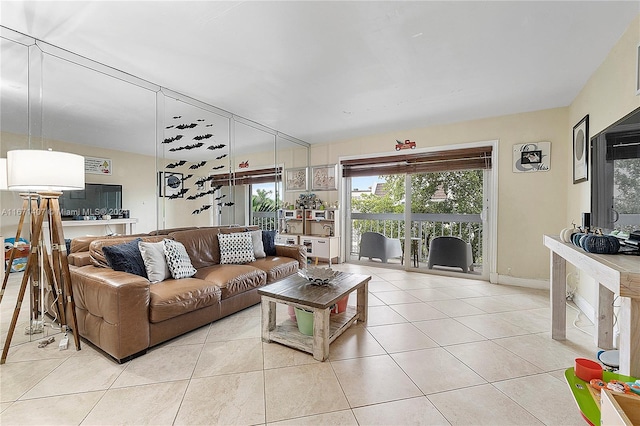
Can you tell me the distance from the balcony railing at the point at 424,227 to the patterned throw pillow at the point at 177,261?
11.0 ft

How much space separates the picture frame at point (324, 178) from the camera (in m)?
5.34

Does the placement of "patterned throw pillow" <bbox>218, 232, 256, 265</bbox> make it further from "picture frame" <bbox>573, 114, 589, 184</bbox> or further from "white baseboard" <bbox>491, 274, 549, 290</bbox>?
"picture frame" <bbox>573, 114, 589, 184</bbox>

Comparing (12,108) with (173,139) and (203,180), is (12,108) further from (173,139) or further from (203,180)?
(203,180)

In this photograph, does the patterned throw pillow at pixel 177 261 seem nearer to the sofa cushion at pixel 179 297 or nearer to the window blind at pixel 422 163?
the sofa cushion at pixel 179 297

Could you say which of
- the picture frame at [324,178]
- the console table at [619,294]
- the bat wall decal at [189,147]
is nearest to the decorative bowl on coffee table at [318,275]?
the console table at [619,294]

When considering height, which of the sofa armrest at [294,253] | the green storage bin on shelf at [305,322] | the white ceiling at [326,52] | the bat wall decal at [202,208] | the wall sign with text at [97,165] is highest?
the white ceiling at [326,52]

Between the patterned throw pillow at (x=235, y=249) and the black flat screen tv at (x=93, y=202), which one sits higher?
the black flat screen tv at (x=93, y=202)

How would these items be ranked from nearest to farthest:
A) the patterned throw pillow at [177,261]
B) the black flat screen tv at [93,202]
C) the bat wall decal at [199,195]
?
the patterned throw pillow at [177,261] < the black flat screen tv at [93,202] < the bat wall decal at [199,195]

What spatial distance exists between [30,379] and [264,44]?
2843 mm

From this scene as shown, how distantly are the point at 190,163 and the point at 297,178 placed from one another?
96.2 inches

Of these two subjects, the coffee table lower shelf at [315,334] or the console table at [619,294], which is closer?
the console table at [619,294]

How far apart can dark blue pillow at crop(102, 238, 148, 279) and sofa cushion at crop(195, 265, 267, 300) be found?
0.53 metres

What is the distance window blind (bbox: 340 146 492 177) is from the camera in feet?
13.2

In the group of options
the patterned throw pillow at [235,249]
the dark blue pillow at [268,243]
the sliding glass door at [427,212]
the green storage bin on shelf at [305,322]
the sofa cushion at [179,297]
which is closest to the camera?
the sofa cushion at [179,297]
